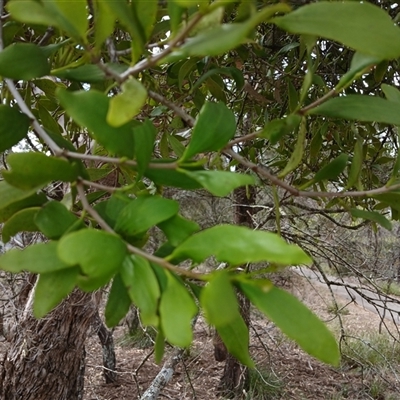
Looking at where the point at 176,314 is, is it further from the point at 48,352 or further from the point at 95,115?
the point at 48,352

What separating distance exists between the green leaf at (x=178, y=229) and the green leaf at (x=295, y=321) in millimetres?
52

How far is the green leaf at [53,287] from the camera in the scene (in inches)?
10.2

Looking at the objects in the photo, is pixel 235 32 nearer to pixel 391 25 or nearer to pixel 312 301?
pixel 391 25

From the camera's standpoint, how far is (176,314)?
0.21 m

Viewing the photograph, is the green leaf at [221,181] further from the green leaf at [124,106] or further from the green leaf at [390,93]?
the green leaf at [390,93]

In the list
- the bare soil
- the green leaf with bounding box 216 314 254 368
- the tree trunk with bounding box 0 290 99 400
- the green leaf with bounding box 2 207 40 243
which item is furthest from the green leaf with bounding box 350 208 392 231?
the bare soil

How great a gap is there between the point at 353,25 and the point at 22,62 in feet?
0.73

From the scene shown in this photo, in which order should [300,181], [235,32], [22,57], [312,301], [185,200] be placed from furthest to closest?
[312,301] → [185,200] → [300,181] → [22,57] → [235,32]

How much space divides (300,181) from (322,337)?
69cm

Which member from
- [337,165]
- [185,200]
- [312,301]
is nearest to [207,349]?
[185,200]

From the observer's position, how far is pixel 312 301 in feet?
16.2

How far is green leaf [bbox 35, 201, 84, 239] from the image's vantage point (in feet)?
0.86

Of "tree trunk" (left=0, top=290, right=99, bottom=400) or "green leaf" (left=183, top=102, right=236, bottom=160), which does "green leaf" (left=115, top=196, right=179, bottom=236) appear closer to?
"green leaf" (left=183, top=102, right=236, bottom=160)

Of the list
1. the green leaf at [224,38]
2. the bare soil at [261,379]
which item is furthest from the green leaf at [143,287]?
the bare soil at [261,379]
